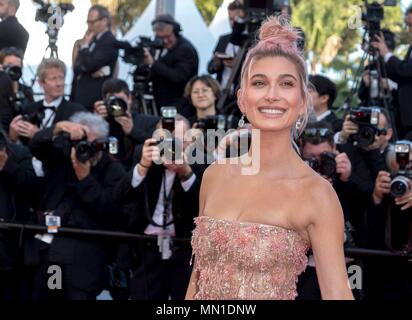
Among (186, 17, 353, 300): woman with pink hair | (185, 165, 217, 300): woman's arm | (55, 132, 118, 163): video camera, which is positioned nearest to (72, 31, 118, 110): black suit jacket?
(55, 132, 118, 163): video camera

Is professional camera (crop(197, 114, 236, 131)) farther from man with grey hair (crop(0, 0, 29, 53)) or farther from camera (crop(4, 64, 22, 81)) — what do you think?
man with grey hair (crop(0, 0, 29, 53))

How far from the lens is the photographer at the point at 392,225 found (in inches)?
276

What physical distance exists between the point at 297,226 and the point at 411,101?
16.6 ft

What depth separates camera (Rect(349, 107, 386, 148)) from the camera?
754 centimetres

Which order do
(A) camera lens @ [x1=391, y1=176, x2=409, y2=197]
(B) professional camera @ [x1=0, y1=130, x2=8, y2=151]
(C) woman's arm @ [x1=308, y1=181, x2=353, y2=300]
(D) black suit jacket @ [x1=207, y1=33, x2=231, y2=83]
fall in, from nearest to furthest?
(C) woman's arm @ [x1=308, y1=181, x2=353, y2=300] < (A) camera lens @ [x1=391, y1=176, x2=409, y2=197] < (B) professional camera @ [x1=0, y1=130, x2=8, y2=151] < (D) black suit jacket @ [x1=207, y1=33, x2=231, y2=83]

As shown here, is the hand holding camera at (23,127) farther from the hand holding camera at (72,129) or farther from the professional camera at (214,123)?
the professional camera at (214,123)

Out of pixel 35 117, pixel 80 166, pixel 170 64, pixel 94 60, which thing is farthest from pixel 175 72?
pixel 80 166

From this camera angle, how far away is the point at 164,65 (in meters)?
9.58

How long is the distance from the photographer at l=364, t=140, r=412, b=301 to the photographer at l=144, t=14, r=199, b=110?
265 centimetres

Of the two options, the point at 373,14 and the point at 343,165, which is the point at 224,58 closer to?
the point at 373,14

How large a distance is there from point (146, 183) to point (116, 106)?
94 centimetres

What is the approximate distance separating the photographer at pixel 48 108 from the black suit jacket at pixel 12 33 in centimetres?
138
